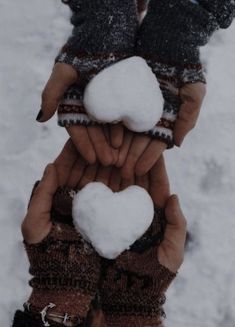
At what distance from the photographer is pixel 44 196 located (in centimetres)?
122

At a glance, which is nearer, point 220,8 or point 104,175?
point 220,8

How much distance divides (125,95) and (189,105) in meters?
0.14

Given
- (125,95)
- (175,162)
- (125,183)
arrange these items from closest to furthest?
(125,95)
(125,183)
(175,162)

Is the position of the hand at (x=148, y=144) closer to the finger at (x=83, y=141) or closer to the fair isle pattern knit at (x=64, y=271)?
the finger at (x=83, y=141)

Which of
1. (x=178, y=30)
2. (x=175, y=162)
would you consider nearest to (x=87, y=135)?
(x=178, y=30)

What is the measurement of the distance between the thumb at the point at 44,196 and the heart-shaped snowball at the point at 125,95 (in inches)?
6.6

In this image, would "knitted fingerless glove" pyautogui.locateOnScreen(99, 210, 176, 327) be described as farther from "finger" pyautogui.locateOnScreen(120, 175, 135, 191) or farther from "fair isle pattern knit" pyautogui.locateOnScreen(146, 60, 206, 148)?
"fair isle pattern knit" pyautogui.locateOnScreen(146, 60, 206, 148)

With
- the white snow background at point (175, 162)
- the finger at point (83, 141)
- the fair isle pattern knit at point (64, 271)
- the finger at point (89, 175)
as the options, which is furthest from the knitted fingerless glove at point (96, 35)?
the white snow background at point (175, 162)

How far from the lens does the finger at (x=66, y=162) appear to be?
128 centimetres

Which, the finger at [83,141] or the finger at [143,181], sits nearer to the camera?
the finger at [83,141]

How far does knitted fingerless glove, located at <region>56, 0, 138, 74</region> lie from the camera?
3.76 feet

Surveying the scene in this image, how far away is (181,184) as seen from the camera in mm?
1879

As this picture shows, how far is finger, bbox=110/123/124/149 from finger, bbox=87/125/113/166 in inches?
0.7

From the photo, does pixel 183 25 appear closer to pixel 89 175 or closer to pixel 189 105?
pixel 189 105
